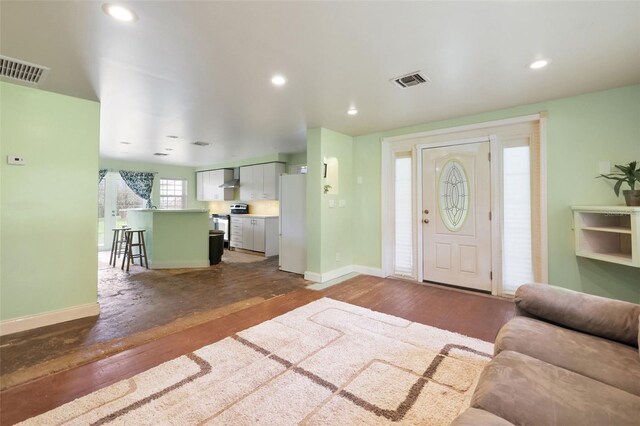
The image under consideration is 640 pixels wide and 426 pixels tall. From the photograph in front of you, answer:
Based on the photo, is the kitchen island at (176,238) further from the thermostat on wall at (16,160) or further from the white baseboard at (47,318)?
the thermostat on wall at (16,160)

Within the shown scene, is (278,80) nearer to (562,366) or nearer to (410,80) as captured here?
(410,80)

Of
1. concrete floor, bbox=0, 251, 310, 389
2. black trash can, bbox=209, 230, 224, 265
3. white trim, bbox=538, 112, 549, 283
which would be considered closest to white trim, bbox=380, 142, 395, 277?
concrete floor, bbox=0, 251, 310, 389

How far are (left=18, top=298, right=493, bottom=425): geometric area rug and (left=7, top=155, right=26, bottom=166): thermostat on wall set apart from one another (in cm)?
232

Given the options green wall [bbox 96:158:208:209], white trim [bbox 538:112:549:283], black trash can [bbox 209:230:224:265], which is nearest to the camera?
white trim [bbox 538:112:549:283]

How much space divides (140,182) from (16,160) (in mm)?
5406

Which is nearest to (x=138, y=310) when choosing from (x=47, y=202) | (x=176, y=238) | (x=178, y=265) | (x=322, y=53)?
(x=47, y=202)

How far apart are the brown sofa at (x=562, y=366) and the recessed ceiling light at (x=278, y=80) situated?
8.54ft

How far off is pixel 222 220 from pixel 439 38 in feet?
22.4

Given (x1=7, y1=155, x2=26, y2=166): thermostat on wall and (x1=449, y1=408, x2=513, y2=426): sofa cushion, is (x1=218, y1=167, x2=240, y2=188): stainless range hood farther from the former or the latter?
(x1=449, y1=408, x2=513, y2=426): sofa cushion

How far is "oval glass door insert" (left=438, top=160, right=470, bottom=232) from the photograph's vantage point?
385 cm

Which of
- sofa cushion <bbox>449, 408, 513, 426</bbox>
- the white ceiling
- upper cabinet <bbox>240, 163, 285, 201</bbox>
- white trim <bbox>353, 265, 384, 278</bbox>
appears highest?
the white ceiling

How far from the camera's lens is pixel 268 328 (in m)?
2.59

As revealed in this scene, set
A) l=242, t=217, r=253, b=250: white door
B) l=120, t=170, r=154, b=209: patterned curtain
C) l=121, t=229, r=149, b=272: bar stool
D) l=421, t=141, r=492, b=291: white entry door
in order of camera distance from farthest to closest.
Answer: l=120, t=170, r=154, b=209: patterned curtain < l=242, t=217, r=253, b=250: white door < l=121, t=229, r=149, b=272: bar stool < l=421, t=141, r=492, b=291: white entry door

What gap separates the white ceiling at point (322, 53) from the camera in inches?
68.6
